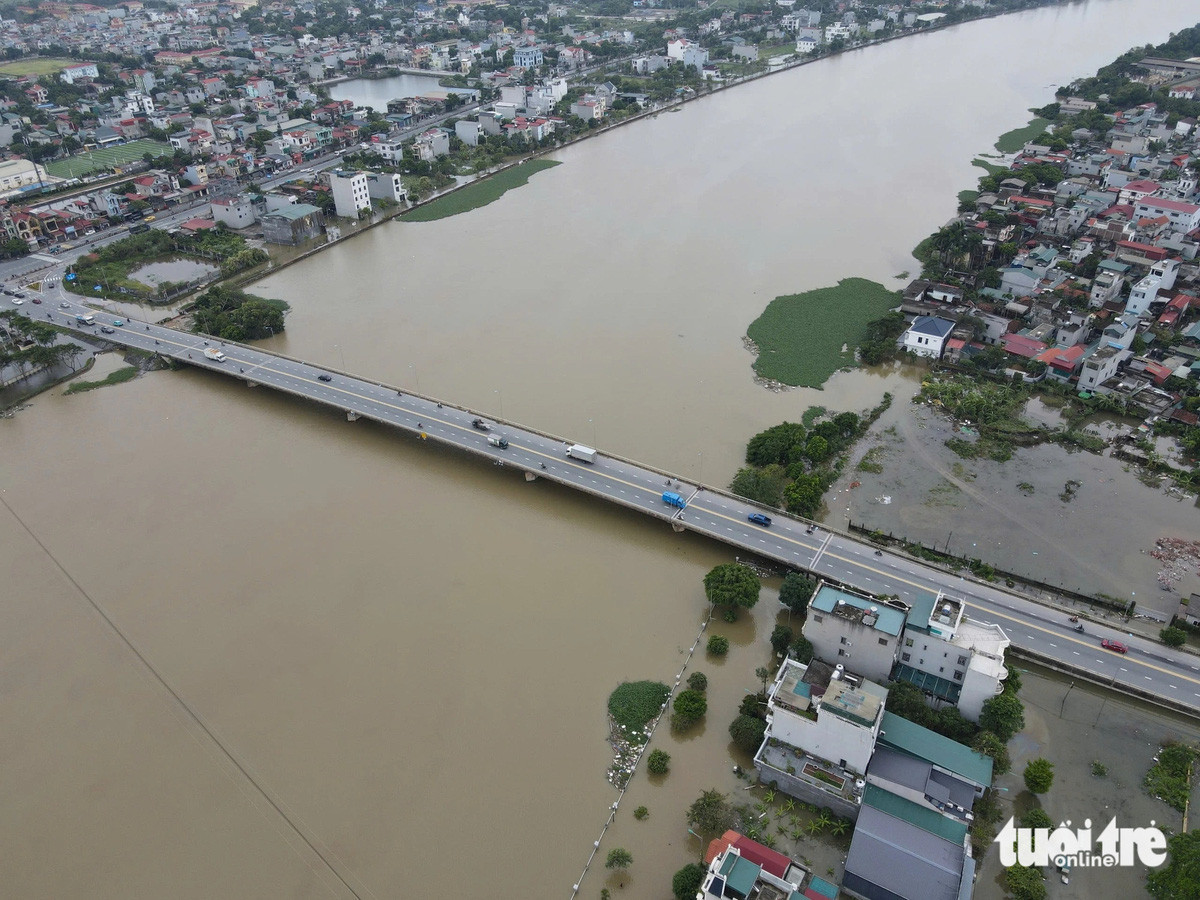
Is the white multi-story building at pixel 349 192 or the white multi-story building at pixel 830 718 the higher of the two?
the white multi-story building at pixel 349 192

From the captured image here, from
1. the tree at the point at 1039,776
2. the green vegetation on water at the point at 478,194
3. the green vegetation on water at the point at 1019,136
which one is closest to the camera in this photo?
the tree at the point at 1039,776

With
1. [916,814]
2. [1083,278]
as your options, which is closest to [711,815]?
[916,814]

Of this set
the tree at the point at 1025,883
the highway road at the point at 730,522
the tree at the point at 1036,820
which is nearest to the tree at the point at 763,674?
the highway road at the point at 730,522

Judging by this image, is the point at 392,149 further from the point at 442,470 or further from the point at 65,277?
the point at 442,470

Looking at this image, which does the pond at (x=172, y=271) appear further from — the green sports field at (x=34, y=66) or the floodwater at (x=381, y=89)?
the green sports field at (x=34, y=66)

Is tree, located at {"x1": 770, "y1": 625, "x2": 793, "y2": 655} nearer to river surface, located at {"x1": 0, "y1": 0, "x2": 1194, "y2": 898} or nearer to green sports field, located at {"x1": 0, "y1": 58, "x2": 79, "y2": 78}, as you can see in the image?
river surface, located at {"x1": 0, "y1": 0, "x2": 1194, "y2": 898}

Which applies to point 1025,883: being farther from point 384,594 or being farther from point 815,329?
point 815,329
